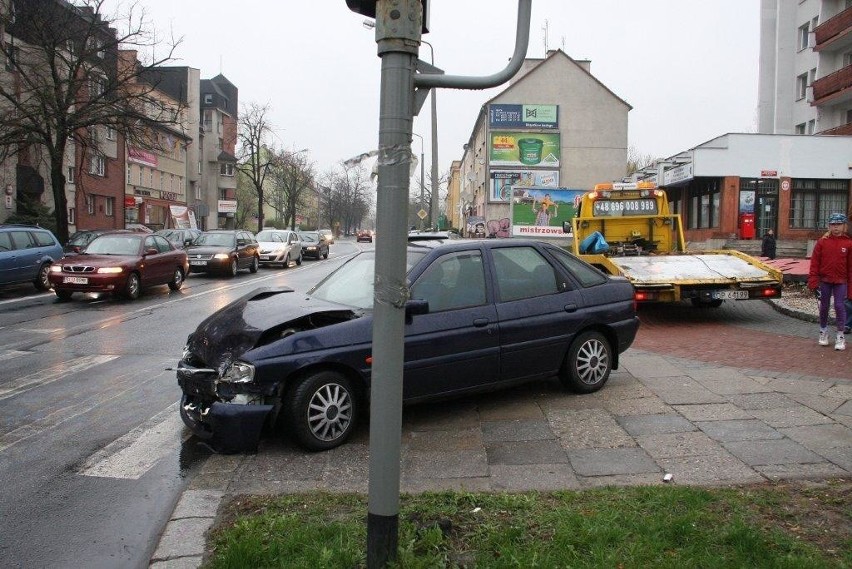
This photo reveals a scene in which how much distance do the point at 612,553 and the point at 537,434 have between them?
228cm

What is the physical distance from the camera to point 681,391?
688 cm

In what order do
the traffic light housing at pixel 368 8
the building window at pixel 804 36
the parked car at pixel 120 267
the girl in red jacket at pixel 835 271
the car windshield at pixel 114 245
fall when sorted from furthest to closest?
1. the building window at pixel 804 36
2. the car windshield at pixel 114 245
3. the parked car at pixel 120 267
4. the girl in red jacket at pixel 835 271
5. the traffic light housing at pixel 368 8

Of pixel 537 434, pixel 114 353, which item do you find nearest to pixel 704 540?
pixel 537 434

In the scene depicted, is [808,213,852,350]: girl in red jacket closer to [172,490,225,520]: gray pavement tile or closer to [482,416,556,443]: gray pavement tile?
[482,416,556,443]: gray pavement tile

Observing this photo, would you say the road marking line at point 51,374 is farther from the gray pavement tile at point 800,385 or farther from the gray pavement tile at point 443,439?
the gray pavement tile at point 800,385

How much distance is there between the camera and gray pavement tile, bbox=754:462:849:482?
4500mm

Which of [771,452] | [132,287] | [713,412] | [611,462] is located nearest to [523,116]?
[132,287]

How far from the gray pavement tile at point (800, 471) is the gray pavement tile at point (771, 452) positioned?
0.23 ft

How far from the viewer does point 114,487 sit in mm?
4645

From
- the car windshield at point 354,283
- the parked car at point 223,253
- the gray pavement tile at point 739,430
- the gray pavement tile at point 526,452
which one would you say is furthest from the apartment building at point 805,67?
the gray pavement tile at point 526,452

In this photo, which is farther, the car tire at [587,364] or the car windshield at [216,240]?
the car windshield at [216,240]

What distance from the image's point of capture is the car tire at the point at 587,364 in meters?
6.70

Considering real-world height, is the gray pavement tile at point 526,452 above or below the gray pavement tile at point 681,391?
below

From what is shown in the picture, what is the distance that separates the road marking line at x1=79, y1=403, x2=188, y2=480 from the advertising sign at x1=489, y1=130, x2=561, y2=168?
49.2 meters
